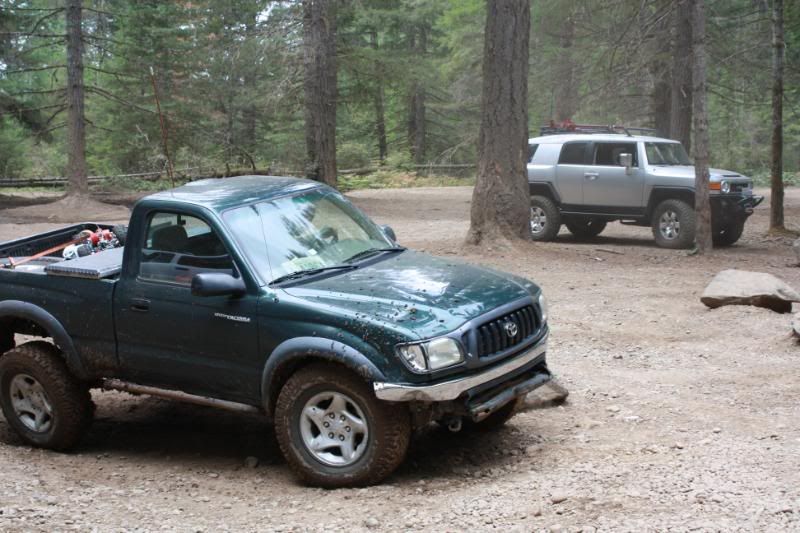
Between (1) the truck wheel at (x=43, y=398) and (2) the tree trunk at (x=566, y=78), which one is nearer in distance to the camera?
(1) the truck wheel at (x=43, y=398)

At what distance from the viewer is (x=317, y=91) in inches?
Result: 926

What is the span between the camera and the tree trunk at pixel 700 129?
14.3 m

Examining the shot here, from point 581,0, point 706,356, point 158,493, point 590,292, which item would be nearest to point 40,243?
point 158,493

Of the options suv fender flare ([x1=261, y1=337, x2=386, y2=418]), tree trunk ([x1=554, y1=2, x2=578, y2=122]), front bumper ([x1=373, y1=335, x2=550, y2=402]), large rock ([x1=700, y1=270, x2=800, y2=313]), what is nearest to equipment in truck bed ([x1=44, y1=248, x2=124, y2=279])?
suv fender flare ([x1=261, y1=337, x2=386, y2=418])

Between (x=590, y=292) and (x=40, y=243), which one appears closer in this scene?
(x=40, y=243)

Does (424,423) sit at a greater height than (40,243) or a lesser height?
lesser

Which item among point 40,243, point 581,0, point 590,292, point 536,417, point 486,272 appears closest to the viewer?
point 486,272

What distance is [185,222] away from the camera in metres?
6.16

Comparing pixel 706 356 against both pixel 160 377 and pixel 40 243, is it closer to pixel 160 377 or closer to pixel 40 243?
pixel 160 377

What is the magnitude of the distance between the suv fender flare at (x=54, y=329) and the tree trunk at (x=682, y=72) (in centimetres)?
1705

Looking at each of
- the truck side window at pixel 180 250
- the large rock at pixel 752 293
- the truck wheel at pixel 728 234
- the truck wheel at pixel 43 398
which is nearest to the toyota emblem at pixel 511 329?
the truck side window at pixel 180 250

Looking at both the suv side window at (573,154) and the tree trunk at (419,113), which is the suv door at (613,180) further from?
the tree trunk at (419,113)

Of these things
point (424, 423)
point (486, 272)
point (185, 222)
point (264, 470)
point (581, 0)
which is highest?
point (581, 0)

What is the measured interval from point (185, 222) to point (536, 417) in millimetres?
2913
